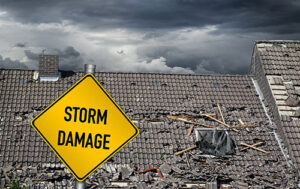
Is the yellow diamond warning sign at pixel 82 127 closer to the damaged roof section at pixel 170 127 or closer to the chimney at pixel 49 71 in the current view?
the damaged roof section at pixel 170 127

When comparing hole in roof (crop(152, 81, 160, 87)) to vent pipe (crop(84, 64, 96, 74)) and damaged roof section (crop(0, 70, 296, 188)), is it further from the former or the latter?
vent pipe (crop(84, 64, 96, 74))

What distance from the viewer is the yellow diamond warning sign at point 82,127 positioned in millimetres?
4414

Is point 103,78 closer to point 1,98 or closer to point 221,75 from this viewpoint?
point 1,98

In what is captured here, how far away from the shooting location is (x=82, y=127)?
14.6ft

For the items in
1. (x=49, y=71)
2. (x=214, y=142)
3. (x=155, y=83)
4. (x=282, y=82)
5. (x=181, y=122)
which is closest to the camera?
(x=214, y=142)

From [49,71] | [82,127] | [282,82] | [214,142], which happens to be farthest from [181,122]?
[82,127]

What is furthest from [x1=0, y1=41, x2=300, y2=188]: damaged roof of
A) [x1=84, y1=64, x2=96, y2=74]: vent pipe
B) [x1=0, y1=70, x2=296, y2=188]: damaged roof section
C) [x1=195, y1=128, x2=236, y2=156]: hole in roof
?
[x1=84, y1=64, x2=96, y2=74]: vent pipe

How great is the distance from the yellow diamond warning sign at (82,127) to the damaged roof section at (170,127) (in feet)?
25.4

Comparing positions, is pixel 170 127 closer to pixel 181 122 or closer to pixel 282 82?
pixel 181 122

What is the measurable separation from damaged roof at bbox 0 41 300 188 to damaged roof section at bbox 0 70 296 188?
0.04 meters

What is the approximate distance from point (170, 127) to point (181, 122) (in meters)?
0.57

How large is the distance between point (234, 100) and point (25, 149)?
9.31 meters

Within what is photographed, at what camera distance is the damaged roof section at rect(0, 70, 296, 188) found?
12484 mm

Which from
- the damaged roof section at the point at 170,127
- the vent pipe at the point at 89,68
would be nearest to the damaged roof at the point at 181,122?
the damaged roof section at the point at 170,127
